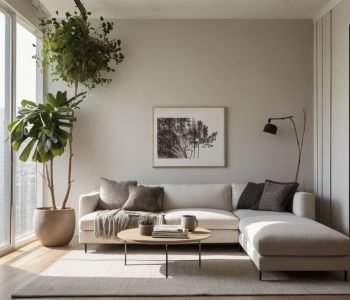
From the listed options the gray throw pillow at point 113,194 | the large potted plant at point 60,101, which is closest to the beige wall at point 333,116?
the gray throw pillow at point 113,194

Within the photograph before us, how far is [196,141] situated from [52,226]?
2122mm

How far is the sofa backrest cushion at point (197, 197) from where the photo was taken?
5664 mm

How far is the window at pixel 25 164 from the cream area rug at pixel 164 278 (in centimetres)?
108

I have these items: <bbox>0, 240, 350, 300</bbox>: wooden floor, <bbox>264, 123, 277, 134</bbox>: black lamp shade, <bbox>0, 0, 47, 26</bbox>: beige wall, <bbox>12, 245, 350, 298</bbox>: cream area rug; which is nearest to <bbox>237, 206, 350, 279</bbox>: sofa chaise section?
<bbox>12, 245, 350, 298</bbox>: cream area rug

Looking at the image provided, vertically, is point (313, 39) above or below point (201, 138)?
above

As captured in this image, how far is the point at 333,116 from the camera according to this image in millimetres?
5477

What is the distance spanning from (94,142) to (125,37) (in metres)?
1.46

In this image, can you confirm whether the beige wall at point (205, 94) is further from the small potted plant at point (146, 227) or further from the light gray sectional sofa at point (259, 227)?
the small potted plant at point (146, 227)

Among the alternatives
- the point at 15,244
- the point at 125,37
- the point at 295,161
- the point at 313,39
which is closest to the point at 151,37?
the point at 125,37

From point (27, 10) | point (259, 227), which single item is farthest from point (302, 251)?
point (27, 10)

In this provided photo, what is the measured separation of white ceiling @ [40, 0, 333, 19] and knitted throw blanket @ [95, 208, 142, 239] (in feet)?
8.55

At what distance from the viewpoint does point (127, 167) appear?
6.17m

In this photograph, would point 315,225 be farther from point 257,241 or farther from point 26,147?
point 26,147

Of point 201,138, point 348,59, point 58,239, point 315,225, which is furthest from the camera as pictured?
point 201,138
